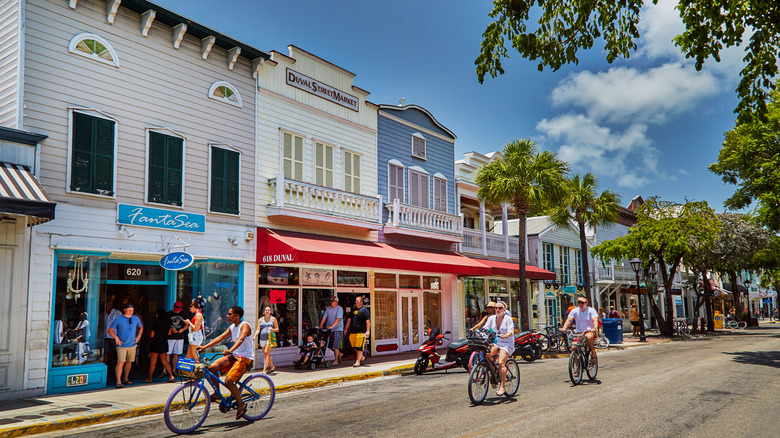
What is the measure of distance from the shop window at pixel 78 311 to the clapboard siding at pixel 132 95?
1.43 meters

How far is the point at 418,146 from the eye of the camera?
23359mm

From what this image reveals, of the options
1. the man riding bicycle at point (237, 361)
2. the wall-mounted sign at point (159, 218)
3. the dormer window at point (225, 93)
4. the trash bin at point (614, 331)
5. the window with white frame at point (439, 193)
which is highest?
the dormer window at point (225, 93)

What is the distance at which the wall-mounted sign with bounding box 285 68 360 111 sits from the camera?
59.2 feet

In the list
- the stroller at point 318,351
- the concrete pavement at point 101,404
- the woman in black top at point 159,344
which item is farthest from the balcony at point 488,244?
the woman in black top at point 159,344

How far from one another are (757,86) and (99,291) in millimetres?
13747

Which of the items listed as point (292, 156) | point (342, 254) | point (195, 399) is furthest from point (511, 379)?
point (292, 156)

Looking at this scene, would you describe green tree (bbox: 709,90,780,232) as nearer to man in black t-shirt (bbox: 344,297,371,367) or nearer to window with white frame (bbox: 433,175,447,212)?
window with white frame (bbox: 433,175,447,212)

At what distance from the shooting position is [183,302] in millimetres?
14477

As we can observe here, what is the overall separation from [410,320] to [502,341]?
1178 cm

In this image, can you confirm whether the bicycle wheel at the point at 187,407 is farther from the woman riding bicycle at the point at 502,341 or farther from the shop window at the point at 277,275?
the shop window at the point at 277,275

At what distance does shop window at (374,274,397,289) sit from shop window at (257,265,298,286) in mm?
3947

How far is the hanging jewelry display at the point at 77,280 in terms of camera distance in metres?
12.2

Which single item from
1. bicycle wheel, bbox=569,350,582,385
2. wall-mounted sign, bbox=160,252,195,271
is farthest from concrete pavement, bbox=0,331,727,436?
bicycle wheel, bbox=569,350,582,385

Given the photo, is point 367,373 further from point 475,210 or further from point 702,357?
point 475,210
